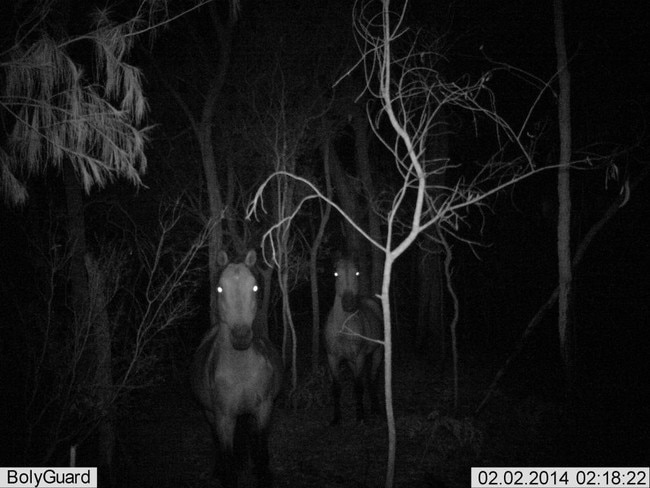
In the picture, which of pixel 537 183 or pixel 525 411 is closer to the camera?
pixel 525 411

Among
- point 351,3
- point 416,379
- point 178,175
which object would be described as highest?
point 351,3

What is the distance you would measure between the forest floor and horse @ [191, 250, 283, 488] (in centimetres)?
87

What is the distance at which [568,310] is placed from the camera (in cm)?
705

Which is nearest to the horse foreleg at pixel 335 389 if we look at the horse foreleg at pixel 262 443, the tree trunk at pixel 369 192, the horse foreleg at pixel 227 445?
the horse foreleg at pixel 262 443

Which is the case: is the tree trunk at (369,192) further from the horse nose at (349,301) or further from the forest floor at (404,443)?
the horse nose at (349,301)

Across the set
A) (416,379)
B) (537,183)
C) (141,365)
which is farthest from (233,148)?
(537,183)

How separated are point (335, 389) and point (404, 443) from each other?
1668 mm

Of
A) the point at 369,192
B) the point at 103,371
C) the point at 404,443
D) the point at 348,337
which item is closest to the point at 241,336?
the point at 103,371

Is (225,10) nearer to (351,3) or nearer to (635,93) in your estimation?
(351,3)

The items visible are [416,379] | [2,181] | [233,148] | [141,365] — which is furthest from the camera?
[233,148]

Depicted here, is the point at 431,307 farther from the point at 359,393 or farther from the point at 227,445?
the point at 227,445

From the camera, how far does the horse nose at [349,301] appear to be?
8.13m

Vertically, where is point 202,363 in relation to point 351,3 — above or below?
below

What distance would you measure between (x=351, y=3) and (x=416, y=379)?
8571 millimetres
